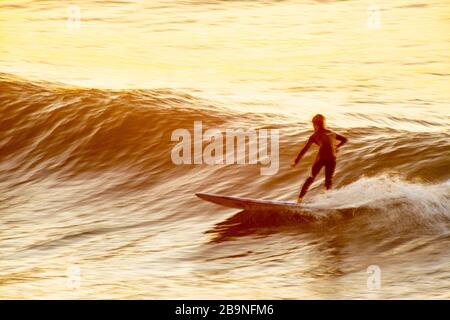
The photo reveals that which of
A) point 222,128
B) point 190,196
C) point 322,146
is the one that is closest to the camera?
point 322,146

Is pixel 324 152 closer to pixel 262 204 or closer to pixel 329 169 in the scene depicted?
pixel 329 169

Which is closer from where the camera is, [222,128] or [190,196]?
[190,196]

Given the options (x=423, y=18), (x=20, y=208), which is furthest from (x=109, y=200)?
(x=423, y=18)

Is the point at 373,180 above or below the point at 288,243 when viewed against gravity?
above

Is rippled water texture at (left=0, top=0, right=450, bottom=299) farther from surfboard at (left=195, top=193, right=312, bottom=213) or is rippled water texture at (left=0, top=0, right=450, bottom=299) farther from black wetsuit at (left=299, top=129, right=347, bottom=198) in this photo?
black wetsuit at (left=299, top=129, right=347, bottom=198)

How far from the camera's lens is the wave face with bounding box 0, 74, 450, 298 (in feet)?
34.8

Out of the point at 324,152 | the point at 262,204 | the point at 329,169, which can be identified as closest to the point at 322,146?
the point at 324,152

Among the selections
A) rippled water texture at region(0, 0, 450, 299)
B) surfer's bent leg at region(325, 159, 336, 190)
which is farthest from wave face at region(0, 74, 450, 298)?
surfer's bent leg at region(325, 159, 336, 190)

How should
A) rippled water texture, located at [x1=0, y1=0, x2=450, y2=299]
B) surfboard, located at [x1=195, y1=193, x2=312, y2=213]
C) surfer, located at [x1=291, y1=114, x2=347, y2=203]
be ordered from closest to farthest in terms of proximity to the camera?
1. rippled water texture, located at [x1=0, y1=0, x2=450, y2=299]
2. surfer, located at [x1=291, y1=114, x2=347, y2=203]
3. surfboard, located at [x1=195, y1=193, x2=312, y2=213]

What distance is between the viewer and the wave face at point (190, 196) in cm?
1062

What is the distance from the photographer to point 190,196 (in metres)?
14.3

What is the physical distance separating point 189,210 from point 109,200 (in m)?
1.54
